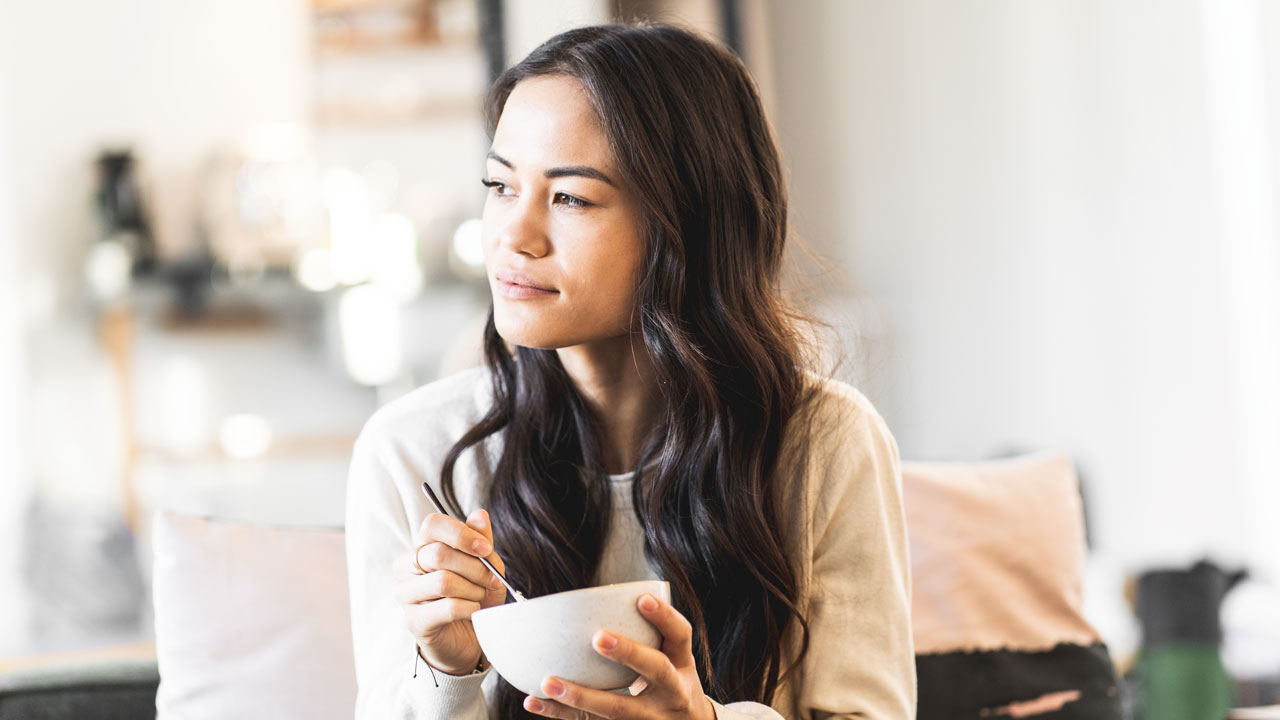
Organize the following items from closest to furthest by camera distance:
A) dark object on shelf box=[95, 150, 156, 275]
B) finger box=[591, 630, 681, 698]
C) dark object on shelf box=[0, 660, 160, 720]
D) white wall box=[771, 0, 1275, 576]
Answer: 1. finger box=[591, 630, 681, 698]
2. dark object on shelf box=[0, 660, 160, 720]
3. white wall box=[771, 0, 1275, 576]
4. dark object on shelf box=[95, 150, 156, 275]

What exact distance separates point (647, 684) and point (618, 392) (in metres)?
0.41

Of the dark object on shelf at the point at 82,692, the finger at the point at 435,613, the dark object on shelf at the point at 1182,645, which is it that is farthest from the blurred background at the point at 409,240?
the finger at the point at 435,613

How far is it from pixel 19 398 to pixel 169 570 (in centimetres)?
250

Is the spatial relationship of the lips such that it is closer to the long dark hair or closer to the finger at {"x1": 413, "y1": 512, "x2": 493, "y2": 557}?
the long dark hair

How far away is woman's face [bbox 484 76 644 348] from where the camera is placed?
1050 millimetres

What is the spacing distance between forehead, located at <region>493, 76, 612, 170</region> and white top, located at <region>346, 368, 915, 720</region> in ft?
1.04

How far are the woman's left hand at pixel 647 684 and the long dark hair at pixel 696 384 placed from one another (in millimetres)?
233

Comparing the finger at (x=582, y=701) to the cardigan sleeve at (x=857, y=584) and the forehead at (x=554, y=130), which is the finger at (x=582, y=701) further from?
the forehead at (x=554, y=130)

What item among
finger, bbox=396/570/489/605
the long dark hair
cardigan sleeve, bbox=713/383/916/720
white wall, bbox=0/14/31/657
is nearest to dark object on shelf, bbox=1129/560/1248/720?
cardigan sleeve, bbox=713/383/916/720

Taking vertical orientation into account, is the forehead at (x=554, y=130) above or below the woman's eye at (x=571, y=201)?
above

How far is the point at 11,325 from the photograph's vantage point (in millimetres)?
3461

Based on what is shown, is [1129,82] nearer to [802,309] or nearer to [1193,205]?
[1193,205]

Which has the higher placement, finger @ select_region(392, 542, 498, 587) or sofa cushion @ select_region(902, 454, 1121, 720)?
finger @ select_region(392, 542, 498, 587)

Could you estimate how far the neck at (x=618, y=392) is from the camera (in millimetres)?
1187
